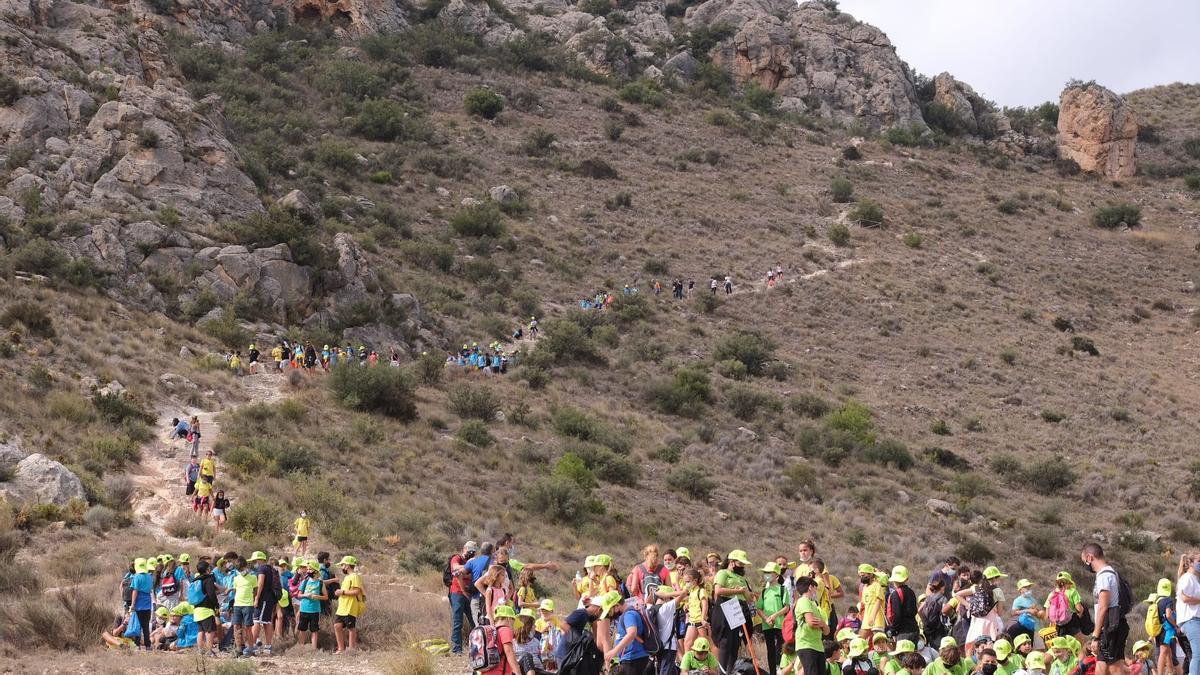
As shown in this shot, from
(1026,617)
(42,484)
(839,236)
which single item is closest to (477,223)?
(839,236)

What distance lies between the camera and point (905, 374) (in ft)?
128

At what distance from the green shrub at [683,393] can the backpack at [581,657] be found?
25.2 meters

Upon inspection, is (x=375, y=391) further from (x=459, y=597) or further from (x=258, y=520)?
(x=459, y=597)

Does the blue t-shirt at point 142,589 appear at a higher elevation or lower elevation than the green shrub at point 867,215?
lower

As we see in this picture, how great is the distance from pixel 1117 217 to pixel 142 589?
196ft

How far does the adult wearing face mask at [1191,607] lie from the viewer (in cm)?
866

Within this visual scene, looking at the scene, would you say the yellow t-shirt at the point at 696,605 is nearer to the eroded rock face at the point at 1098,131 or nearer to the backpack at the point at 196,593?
the backpack at the point at 196,593

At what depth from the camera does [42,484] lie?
674 inches

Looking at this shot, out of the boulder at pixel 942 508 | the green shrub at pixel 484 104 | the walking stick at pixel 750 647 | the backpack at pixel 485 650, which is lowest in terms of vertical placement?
the boulder at pixel 942 508

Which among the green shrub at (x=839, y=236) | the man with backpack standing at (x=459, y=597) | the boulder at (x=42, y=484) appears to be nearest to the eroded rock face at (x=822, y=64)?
the green shrub at (x=839, y=236)

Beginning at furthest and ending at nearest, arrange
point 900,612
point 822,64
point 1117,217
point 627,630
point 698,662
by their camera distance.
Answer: point 822,64 → point 1117,217 → point 900,612 → point 627,630 → point 698,662

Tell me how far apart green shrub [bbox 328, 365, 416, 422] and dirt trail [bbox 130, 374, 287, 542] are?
1.64m

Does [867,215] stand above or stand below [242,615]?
above

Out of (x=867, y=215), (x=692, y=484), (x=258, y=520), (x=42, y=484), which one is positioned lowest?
(x=692, y=484)
